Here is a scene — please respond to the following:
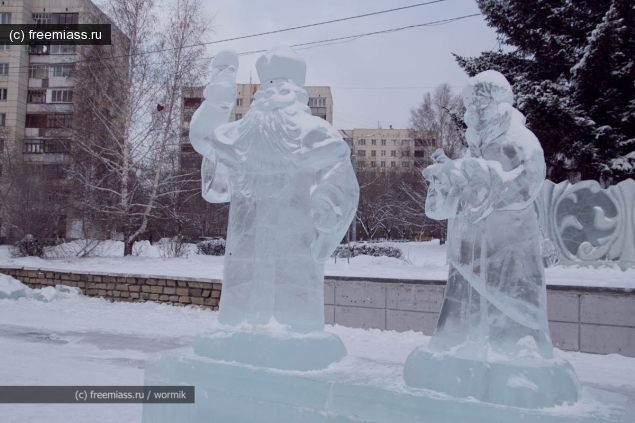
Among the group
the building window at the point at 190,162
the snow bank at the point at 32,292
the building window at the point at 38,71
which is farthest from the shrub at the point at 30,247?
the building window at the point at 38,71

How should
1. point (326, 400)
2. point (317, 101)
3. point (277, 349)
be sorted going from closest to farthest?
point (326, 400), point (277, 349), point (317, 101)

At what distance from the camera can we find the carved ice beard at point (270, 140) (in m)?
3.59

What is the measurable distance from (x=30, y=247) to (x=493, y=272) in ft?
52.2

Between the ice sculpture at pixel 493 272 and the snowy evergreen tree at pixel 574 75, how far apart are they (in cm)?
1135

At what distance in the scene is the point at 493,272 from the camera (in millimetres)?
2809

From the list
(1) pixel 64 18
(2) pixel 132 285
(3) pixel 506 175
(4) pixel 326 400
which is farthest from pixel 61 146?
(3) pixel 506 175

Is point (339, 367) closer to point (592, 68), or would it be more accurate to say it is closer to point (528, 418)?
point (528, 418)

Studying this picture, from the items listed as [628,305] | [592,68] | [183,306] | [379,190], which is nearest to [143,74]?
[183,306]

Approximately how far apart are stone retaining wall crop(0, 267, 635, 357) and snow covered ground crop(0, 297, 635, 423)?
18cm

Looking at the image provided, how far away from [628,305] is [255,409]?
5.62 metres

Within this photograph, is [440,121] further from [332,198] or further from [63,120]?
[332,198]

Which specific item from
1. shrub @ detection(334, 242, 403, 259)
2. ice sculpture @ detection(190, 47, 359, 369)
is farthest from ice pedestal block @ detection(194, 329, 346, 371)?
shrub @ detection(334, 242, 403, 259)

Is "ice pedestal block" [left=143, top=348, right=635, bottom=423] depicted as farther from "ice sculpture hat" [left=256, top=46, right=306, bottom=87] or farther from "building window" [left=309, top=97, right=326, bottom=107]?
"building window" [left=309, top=97, right=326, bottom=107]

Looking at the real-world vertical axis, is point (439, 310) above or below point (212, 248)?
below
